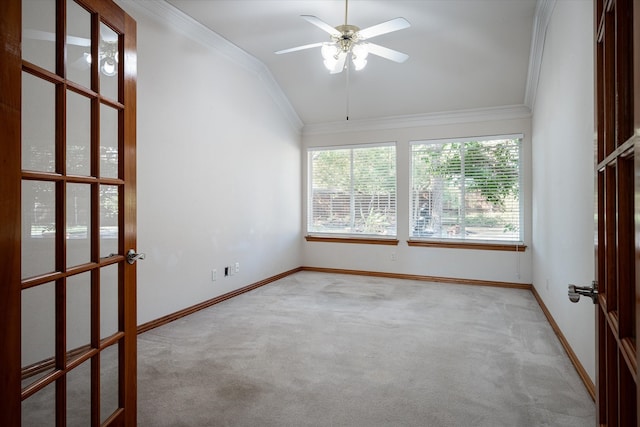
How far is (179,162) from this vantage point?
3816mm

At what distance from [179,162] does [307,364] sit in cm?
234

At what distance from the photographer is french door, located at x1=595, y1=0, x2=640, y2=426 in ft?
2.66

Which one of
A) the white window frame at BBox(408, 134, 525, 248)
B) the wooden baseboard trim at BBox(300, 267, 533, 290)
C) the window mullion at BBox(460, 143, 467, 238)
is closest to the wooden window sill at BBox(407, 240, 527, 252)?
the white window frame at BBox(408, 134, 525, 248)

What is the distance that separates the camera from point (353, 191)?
6.20m

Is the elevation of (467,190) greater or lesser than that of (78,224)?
greater

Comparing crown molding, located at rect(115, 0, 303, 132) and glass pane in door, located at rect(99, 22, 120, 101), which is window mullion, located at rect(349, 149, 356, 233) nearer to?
crown molding, located at rect(115, 0, 303, 132)

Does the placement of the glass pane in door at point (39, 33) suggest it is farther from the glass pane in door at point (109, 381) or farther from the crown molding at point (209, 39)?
the crown molding at point (209, 39)

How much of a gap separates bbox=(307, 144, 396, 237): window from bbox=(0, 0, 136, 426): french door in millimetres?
4600

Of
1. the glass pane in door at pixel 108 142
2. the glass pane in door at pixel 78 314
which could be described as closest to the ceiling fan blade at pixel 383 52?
the glass pane in door at pixel 108 142

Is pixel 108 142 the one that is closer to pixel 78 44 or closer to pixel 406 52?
pixel 78 44

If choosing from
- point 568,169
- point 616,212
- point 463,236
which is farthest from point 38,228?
point 463,236

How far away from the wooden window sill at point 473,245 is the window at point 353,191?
507 mm

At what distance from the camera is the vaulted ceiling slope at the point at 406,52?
12.1 ft

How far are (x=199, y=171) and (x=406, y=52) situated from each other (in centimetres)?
275
